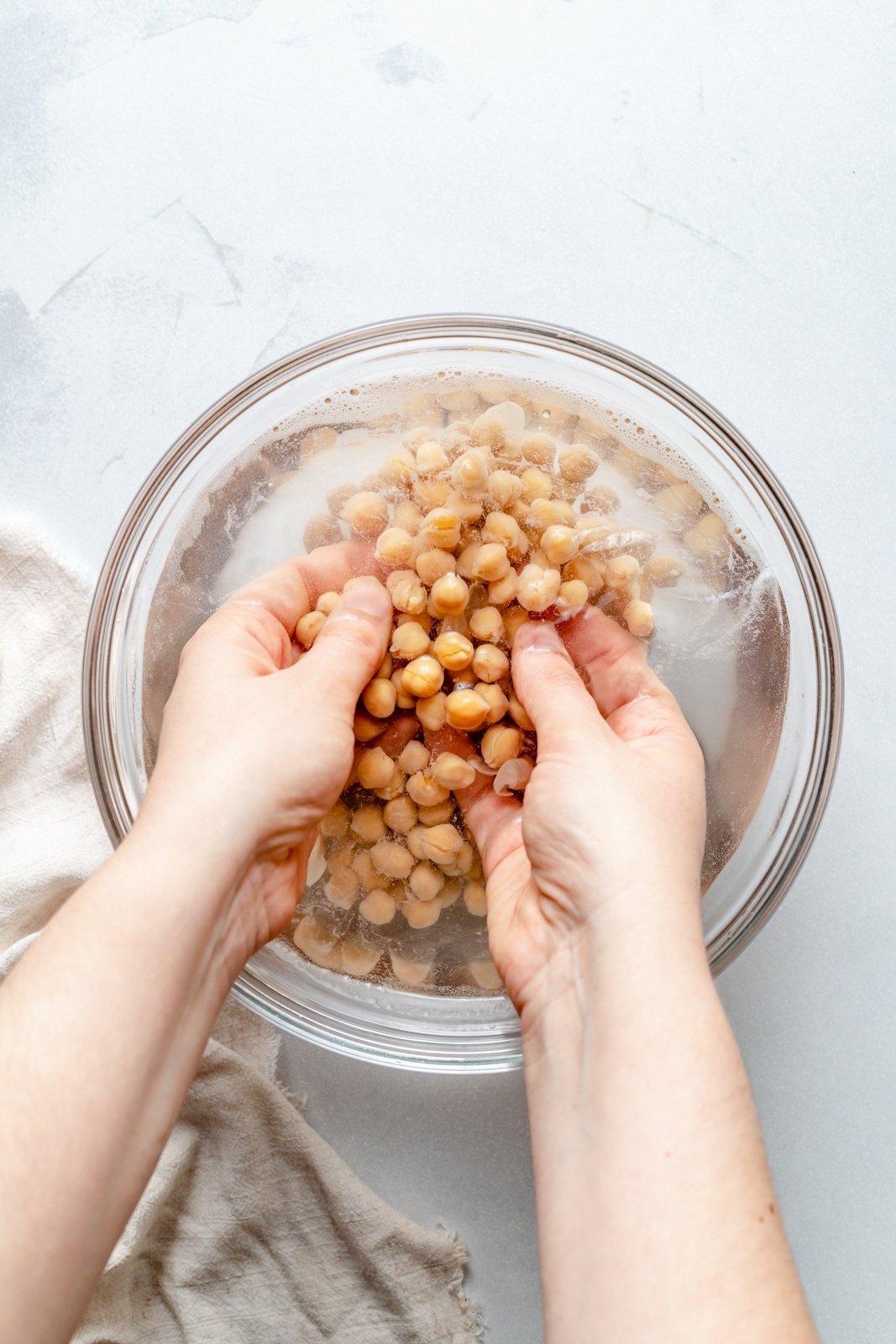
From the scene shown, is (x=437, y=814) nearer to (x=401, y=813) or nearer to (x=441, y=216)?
(x=401, y=813)

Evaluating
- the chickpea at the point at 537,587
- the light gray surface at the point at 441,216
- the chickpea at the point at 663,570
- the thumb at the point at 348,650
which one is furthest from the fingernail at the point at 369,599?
the light gray surface at the point at 441,216

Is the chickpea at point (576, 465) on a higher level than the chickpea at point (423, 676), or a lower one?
higher

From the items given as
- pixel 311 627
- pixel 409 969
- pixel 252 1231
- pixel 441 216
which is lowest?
pixel 252 1231

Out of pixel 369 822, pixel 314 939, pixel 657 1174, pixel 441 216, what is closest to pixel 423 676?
pixel 369 822

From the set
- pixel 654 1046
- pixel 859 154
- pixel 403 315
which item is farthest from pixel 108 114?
pixel 654 1046

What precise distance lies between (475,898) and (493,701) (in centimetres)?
17

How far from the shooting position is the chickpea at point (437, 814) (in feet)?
2.65

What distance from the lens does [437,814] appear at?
0.81m

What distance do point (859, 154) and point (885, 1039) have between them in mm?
849

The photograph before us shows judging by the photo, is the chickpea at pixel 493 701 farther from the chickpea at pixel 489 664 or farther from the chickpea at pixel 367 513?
the chickpea at pixel 367 513

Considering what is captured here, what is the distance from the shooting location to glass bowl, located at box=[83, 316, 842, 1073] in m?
0.87

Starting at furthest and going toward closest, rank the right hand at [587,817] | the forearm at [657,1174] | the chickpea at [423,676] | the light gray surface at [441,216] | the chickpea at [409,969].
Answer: the light gray surface at [441,216] < the chickpea at [409,969] < the chickpea at [423,676] < the right hand at [587,817] < the forearm at [657,1174]

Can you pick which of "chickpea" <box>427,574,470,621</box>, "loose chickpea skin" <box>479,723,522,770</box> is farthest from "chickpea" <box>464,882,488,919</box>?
"chickpea" <box>427,574,470,621</box>

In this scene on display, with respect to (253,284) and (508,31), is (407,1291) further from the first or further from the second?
(508,31)
